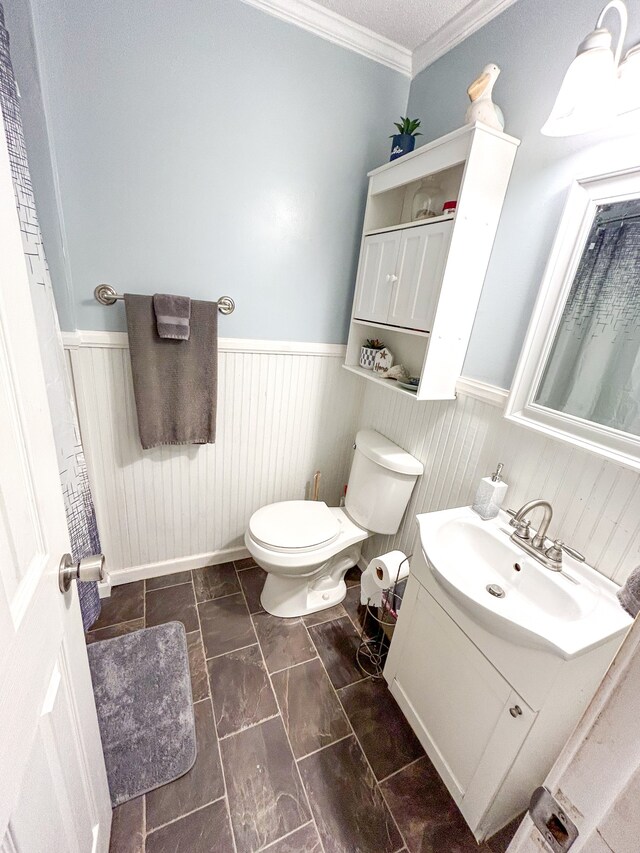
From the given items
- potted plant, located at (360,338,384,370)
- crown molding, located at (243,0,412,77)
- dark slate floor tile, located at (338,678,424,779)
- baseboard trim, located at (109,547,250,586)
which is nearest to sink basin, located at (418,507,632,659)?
dark slate floor tile, located at (338,678,424,779)

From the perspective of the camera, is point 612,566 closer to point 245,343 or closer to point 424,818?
point 424,818

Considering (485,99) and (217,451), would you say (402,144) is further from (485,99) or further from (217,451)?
A: (217,451)

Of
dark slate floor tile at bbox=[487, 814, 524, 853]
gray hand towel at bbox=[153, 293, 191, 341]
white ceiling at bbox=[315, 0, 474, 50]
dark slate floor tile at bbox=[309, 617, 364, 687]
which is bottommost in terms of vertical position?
dark slate floor tile at bbox=[309, 617, 364, 687]

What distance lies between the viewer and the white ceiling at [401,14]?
1187 mm

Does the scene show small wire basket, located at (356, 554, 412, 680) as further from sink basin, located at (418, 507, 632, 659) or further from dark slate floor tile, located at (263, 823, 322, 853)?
dark slate floor tile, located at (263, 823, 322, 853)

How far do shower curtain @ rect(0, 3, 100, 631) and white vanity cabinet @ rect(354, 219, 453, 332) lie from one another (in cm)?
116

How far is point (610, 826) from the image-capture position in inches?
12.7

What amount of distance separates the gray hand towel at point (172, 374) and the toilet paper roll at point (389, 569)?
0.90m

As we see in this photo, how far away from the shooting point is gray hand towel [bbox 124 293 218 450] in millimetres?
1320

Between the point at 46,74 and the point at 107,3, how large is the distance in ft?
0.95

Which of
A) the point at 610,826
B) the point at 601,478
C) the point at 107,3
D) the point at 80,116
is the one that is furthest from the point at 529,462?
the point at 107,3

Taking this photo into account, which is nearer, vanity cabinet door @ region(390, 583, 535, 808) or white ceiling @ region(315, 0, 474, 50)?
vanity cabinet door @ region(390, 583, 535, 808)

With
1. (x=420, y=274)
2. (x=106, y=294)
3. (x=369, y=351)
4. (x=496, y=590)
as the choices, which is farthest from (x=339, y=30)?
(x=496, y=590)

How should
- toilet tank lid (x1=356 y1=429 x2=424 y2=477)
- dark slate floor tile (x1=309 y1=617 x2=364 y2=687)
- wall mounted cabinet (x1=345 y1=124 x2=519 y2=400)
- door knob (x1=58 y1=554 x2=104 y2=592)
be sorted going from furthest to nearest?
1. toilet tank lid (x1=356 y1=429 x2=424 y2=477)
2. dark slate floor tile (x1=309 y1=617 x2=364 y2=687)
3. wall mounted cabinet (x1=345 y1=124 x2=519 y2=400)
4. door knob (x1=58 y1=554 x2=104 y2=592)
